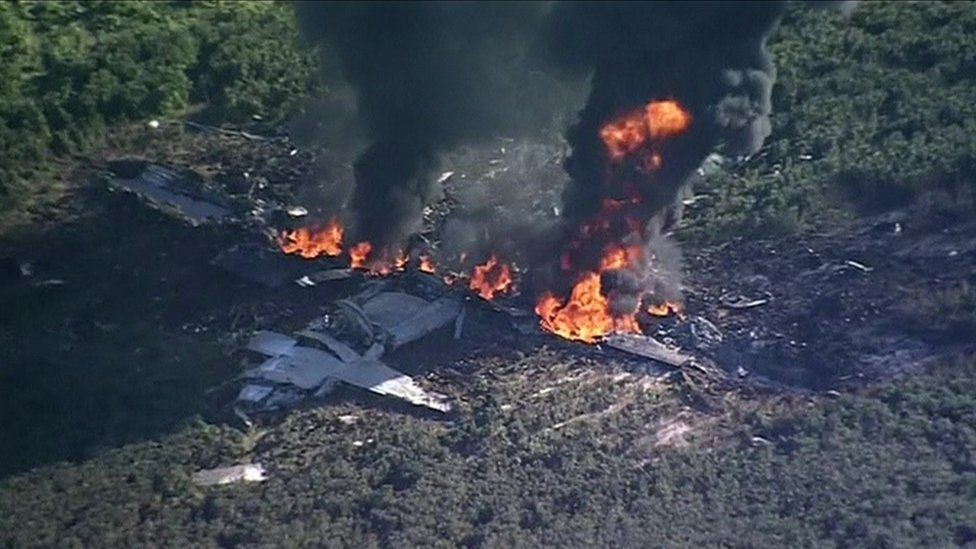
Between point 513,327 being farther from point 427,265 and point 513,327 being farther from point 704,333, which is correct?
point 704,333

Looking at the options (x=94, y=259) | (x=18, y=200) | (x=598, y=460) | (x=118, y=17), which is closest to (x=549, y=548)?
(x=598, y=460)

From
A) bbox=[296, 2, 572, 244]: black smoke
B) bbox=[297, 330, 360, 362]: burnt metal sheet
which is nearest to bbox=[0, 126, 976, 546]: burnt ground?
bbox=[297, 330, 360, 362]: burnt metal sheet

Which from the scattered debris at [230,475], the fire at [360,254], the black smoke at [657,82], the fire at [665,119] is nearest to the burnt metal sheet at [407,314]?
the fire at [360,254]

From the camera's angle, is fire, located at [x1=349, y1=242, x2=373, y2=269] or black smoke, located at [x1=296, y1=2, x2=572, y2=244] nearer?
black smoke, located at [x1=296, y1=2, x2=572, y2=244]

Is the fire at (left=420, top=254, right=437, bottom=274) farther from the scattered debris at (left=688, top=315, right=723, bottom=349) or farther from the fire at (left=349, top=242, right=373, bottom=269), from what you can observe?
the scattered debris at (left=688, top=315, right=723, bottom=349)

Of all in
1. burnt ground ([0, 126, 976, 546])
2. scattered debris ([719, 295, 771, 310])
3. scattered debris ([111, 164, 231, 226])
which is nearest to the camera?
burnt ground ([0, 126, 976, 546])

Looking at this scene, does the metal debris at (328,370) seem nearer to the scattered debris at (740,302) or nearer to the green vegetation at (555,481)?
the green vegetation at (555,481)
